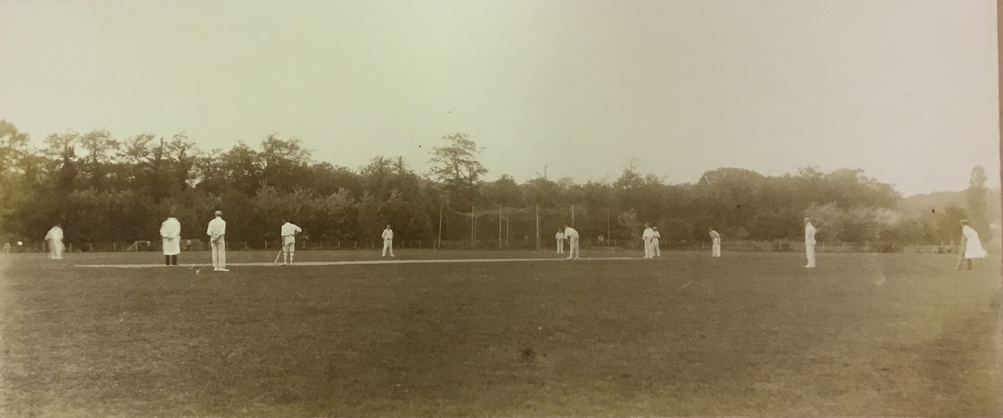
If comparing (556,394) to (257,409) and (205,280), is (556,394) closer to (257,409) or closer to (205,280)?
(257,409)

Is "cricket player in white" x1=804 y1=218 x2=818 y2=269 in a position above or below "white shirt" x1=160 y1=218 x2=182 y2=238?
below

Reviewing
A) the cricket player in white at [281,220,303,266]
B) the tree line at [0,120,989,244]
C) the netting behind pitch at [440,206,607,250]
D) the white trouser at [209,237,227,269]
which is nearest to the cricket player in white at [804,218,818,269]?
the tree line at [0,120,989,244]

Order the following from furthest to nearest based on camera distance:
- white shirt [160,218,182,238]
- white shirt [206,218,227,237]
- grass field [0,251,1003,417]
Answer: white shirt [160,218,182,238]
white shirt [206,218,227,237]
grass field [0,251,1003,417]

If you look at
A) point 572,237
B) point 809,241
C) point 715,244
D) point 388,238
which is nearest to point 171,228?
point 388,238

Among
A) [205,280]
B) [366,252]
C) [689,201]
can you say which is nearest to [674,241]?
[689,201]

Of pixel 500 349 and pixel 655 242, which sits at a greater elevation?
pixel 655 242

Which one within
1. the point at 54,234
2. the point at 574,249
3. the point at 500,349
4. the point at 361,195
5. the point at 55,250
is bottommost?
the point at 500,349

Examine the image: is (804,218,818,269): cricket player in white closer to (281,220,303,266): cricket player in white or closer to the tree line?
the tree line

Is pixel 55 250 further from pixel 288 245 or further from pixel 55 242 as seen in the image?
pixel 288 245
